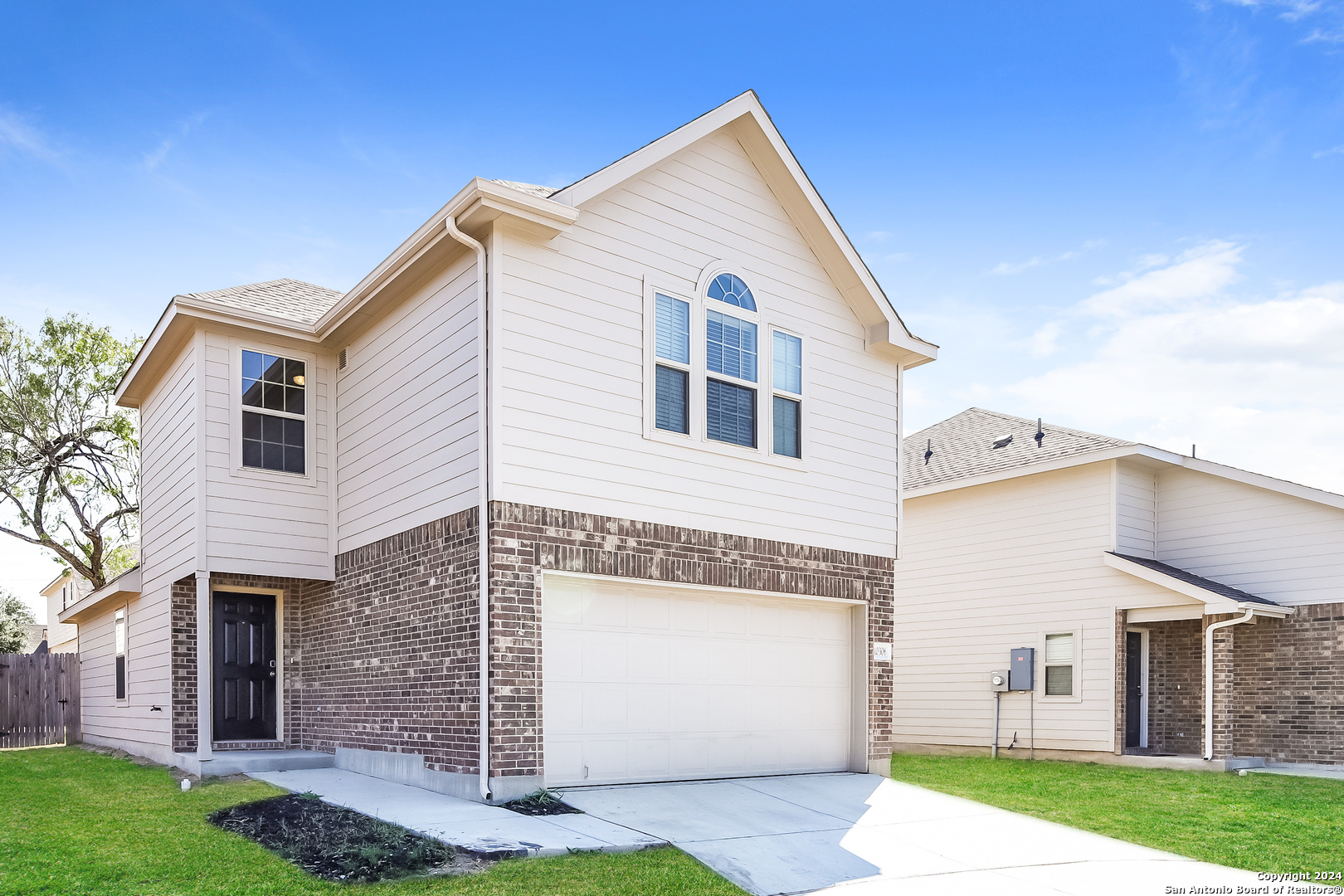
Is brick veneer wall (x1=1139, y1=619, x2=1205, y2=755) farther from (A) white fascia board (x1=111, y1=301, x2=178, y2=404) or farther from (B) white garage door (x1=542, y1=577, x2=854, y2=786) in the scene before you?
(A) white fascia board (x1=111, y1=301, x2=178, y2=404)

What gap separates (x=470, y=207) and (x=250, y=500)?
5.50 m

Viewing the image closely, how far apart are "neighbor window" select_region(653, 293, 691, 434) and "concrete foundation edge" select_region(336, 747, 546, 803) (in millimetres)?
4120

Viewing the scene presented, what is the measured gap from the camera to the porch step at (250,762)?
12.0m

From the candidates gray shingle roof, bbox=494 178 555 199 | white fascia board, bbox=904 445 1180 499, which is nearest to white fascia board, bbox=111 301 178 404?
gray shingle roof, bbox=494 178 555 199

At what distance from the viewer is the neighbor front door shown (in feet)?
59.6

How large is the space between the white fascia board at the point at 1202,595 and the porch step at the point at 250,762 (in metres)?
12.5

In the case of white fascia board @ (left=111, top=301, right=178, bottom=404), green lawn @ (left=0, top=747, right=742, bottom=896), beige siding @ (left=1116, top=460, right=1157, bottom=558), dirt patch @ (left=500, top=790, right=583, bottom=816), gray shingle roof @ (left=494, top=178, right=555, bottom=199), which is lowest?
dirt patch @ (left=500, top=790, right=583, bottom=816)

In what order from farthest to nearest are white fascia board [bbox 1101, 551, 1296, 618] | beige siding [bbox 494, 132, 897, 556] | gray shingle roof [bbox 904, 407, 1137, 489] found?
gray shingle roof [bbox 904, 407, 1137, 489] < white fascia board [bbox 1101, 551, 1296, 618] < beige siding [bbox 494, 132, 897, 556]

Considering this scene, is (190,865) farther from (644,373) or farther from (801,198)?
(801,198)

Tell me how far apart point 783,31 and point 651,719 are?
33.3 feet

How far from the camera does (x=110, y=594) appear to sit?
1664 cm

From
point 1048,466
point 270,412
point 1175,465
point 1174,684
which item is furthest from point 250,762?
point 1174,684

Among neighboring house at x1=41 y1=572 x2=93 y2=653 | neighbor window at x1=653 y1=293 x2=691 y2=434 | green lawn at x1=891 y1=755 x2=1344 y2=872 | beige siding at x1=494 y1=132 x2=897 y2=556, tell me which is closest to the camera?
green lawn at x1=891 y1=755 x2=1344 y2=872

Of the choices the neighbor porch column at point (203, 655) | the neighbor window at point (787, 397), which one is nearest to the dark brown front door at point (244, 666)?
the neighbor porch column at point (203, 655)
